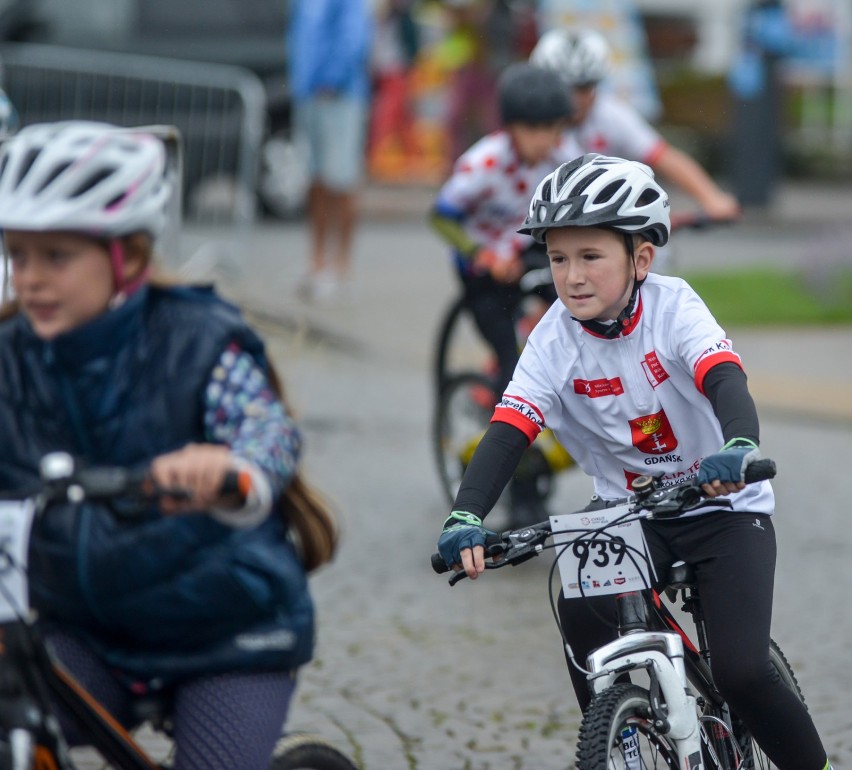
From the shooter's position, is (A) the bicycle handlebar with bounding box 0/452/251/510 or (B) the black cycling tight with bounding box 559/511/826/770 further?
(B) the black cycling tight with bounding box 559/511/826/770

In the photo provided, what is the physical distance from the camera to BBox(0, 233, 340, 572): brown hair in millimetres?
3105

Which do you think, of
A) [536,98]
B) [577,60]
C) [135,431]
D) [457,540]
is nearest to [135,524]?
[135,431]

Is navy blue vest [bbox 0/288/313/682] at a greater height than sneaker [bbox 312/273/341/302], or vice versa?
navy blue vest [bbox 0/288/313/682]

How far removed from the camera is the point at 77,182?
2824 millimetres

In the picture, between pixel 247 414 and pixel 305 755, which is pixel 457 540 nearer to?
pixel 247 414

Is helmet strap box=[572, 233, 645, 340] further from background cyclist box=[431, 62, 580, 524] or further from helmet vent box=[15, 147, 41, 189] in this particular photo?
background cyclist box=[431, 62, 580, 524]

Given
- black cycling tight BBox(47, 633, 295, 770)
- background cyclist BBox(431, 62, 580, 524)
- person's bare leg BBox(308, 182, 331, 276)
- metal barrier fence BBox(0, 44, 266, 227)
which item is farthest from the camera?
person's bare leg BBox(308, 182, 331, 276)

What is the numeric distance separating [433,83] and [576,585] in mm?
17517

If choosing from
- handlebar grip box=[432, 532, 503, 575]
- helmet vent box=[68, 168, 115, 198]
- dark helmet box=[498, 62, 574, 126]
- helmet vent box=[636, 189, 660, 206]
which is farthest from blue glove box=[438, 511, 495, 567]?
dark helmet box=[498, 62, 574, 126]

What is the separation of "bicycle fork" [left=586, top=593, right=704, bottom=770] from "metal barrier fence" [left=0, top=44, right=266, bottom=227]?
351 inches

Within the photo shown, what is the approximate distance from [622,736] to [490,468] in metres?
0.56

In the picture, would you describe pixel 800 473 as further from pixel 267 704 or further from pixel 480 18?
pixel 480 18

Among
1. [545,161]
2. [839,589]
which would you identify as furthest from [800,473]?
[545,161]

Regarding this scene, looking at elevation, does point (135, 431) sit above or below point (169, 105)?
below
